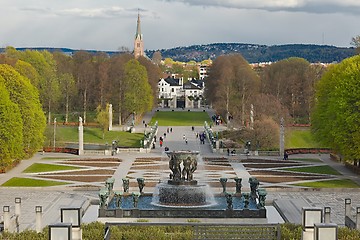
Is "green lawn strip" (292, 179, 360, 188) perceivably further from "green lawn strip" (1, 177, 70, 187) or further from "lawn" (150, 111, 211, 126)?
A: "lawn" (150, 111, 211, 126)

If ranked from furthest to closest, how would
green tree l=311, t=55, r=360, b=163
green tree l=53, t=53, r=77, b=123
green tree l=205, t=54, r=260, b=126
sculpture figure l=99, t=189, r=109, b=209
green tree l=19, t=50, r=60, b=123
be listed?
green tree l=205, t=54, r=260, b=126, green tree l=53, t=53, r=77, b=123, green tree l=19, t=50, r=60, b=123, green tree l=311, t=55, r=360, b=163, sculpture figure l=99, t=189, r=109, b=209

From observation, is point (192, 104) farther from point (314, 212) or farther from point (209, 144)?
point (314, 212)

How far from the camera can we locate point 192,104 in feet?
454

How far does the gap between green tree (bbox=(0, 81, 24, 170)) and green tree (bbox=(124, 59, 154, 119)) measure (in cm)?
3774

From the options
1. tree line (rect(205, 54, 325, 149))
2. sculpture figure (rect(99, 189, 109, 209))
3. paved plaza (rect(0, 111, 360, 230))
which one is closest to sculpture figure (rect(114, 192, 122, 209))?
sculpture figure (rect(99, 189, 109, 209))

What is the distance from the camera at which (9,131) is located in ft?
164

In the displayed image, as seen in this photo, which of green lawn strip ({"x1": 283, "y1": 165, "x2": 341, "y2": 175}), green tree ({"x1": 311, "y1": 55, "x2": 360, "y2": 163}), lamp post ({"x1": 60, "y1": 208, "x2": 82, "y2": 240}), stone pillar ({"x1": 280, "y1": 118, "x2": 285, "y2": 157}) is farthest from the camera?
stone pillar ({"x1": 280, "y1": 118, "x2": 285, "y2": 157})

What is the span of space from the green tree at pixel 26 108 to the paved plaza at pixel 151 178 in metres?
1.50

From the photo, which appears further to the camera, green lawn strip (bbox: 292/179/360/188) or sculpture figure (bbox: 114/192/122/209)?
green lawn strip (bbox: 292/179/360/188)

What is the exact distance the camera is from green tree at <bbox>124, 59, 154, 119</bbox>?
293 feet

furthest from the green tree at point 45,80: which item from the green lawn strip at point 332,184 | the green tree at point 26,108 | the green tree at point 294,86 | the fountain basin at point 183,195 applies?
the fountain basin at point 183,195

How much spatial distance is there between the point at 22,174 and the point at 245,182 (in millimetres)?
14609

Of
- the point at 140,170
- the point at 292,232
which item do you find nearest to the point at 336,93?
the point at 140,170

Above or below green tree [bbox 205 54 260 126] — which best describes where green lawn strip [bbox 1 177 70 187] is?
below
